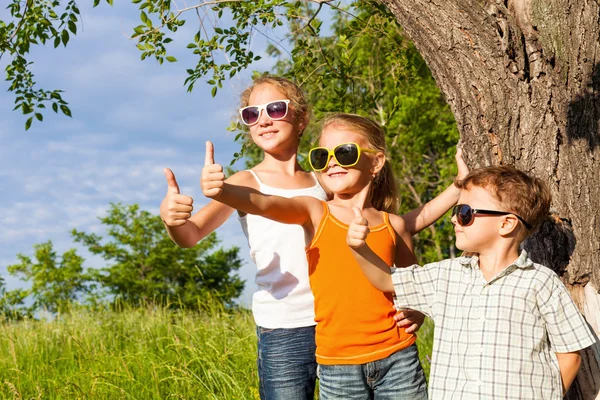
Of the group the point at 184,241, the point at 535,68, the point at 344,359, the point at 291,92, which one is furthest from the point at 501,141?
the point at 184,241

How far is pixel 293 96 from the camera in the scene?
141 inches

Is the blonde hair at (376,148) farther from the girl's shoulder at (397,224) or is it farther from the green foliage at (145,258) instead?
the green foliage at (145,258)

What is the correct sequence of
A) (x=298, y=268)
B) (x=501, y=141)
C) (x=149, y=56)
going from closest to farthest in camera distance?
(x=298, y=268) → (x=501, y=141) → (x=149, y=56)

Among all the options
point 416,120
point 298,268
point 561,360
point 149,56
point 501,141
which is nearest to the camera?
point 561,360

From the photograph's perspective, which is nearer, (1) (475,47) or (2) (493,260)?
(2) (493,260)

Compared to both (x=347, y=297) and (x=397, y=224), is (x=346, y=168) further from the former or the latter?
(x=347, y=297)

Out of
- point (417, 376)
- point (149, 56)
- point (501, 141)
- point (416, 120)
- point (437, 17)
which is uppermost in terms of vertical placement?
point (416, 120)

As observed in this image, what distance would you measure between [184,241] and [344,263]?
716 millimetres

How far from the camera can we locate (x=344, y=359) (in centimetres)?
298

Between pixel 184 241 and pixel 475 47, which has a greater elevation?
pixel 475 47

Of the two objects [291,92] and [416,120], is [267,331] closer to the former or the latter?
[291,92]

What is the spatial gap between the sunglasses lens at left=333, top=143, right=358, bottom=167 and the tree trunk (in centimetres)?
80

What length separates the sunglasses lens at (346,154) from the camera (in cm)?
313

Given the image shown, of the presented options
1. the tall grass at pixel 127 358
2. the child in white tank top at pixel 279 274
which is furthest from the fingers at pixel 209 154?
the tall grass at pixel 127 358
